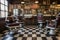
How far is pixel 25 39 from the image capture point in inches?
140

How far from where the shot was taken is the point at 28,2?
800cm

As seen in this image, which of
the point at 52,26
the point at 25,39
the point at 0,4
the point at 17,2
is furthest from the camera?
the point at 17,2

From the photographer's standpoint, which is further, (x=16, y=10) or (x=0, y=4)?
(x=16, y=10)

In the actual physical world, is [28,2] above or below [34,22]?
above

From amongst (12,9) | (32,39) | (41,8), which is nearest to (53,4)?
(41,8)

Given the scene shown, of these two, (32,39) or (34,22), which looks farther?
(34,22)

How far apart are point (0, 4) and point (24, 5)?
3511 mm

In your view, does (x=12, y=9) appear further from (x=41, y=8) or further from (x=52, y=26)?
(x=52, y=26)

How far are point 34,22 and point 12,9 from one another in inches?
94.5

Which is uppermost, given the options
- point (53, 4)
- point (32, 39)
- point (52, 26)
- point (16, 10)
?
point (53, 4)

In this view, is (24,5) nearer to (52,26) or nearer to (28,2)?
(28,2)

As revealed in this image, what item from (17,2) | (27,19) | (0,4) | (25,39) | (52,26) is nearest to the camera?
(25,39)

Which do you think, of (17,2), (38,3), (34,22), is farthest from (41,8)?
(17,2)

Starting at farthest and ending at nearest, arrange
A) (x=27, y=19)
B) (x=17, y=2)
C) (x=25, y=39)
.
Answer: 1. (x=17, y=2)
2. (x=27, y=19)
3. (x=25, y=39)
